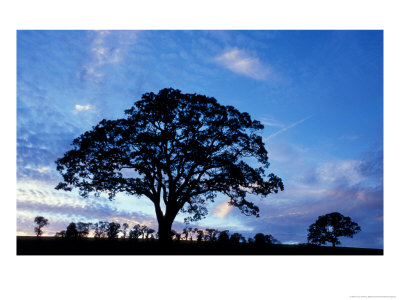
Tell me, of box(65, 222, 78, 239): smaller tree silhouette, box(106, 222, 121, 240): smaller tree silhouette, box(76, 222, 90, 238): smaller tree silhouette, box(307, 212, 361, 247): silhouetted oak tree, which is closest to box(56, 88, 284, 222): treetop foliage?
box(65, 222, 78, 239): smaller tree silhouette

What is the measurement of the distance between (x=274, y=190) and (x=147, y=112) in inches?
451

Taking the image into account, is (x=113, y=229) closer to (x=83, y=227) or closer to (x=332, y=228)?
(x=83, y=227)

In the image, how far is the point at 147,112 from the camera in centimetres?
2083

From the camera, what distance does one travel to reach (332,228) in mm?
55188

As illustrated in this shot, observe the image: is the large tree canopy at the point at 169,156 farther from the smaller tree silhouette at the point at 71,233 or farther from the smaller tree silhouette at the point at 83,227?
the smaller tree silhouette at the point at 83,227

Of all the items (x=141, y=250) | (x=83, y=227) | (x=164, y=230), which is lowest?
(x=83, y=227)

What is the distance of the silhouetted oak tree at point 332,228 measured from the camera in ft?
A: 175

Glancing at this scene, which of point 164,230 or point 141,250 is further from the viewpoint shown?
point 164,230

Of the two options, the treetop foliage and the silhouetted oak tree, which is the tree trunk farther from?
the silhouetted oak tree

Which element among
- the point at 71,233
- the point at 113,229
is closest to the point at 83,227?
the point at 113,229

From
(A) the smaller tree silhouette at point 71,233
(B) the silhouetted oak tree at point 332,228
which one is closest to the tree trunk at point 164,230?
(A) the smaller tree silhouette at point 71,233

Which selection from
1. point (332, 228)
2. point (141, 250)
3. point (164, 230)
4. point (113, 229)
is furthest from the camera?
point (113, 229)

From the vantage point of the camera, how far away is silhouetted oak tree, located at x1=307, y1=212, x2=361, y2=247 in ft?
175
